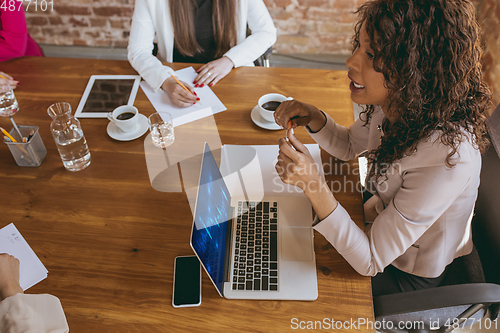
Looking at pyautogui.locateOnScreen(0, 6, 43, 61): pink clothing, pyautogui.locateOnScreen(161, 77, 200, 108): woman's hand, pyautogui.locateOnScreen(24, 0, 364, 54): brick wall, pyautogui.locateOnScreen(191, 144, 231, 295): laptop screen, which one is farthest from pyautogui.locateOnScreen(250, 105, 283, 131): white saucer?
pyautogui.locateOnScreen(24, 0, 364, 54): brick wall

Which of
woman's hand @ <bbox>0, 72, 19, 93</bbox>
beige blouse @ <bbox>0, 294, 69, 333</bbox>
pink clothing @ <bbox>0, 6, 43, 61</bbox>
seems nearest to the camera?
beige blouse @ <bbox>0, 294, 69, 333</bbox>

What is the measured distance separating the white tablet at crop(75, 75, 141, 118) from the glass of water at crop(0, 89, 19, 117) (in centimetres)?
23

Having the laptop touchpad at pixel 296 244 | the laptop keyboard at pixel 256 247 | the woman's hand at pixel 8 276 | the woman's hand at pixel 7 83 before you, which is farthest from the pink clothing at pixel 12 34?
the laptop touchpad at pixel 296 244

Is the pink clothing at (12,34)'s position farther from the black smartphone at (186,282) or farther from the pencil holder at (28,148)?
the black smartphone at (186,282)

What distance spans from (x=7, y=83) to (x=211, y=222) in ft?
3.55

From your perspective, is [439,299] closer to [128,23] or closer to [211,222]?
[211,222]

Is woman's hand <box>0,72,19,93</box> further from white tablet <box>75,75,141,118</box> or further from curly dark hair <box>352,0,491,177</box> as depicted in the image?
curly dark hair <box>352,0,491,177</box>

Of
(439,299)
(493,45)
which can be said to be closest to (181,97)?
(439,299)

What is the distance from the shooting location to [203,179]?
2.54 feet

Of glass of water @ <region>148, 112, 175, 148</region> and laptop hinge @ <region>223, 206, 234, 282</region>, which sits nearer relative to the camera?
laptop hinge @ <region>223, 206, 234, 282</region>

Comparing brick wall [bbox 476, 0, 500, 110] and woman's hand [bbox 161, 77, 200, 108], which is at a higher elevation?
woman's hand [bbox 161, 77, 200, 108]

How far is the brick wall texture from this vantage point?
2.62m

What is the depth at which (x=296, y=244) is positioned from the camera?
2.94 feet

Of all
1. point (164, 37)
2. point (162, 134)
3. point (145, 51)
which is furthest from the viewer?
point (164, 37)
